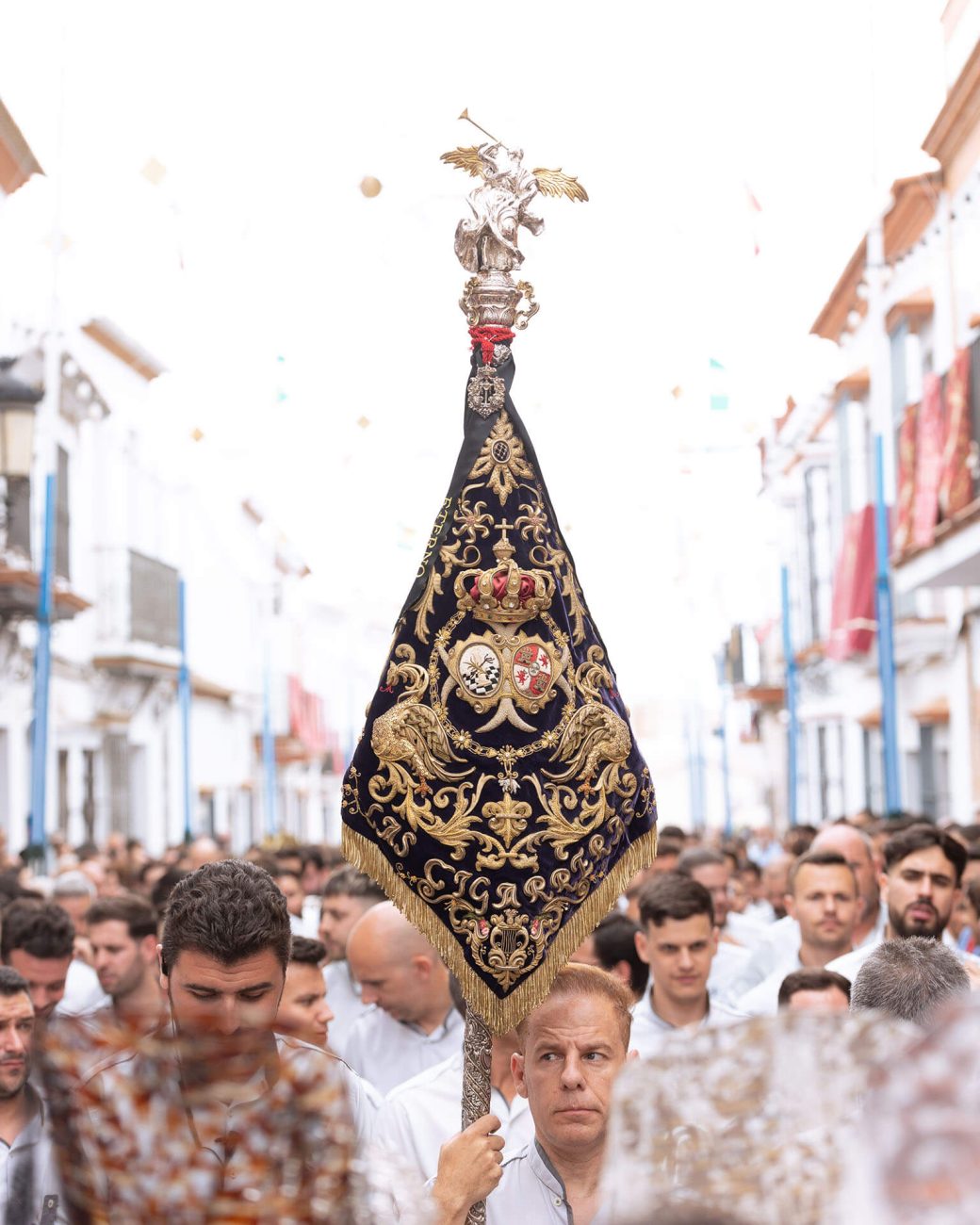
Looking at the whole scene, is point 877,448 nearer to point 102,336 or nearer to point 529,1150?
point 529,1150

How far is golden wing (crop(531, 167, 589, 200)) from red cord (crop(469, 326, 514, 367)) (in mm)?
312

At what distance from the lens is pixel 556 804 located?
12.6 ft

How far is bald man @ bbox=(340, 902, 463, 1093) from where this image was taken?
612 centimetres

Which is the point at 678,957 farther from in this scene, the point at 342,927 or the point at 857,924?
the point at 342,927

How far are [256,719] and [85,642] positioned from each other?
16.8m

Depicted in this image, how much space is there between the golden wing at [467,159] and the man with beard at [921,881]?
10.8ft

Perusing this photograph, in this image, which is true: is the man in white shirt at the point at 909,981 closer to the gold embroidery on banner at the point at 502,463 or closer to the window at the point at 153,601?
the gold embroidery on banner at the point at 502,463

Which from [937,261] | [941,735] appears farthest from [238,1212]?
[941,735]

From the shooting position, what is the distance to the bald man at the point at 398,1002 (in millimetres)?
6121

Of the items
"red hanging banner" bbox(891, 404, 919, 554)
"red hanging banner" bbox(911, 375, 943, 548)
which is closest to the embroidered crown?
"red hanging banner" bbox(911, 375, 943, 548)

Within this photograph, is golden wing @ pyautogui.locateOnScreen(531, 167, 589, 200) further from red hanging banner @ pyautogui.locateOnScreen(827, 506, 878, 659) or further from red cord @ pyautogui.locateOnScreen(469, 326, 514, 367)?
red hanging banner @ pyautogui.locateOnScreen(827, 506, 878, 659)

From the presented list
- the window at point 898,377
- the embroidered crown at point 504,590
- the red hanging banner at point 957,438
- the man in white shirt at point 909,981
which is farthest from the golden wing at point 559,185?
the window at point 898,377

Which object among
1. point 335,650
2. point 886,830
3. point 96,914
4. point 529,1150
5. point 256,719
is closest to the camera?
point 529,1150

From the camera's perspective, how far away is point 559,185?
405cm
